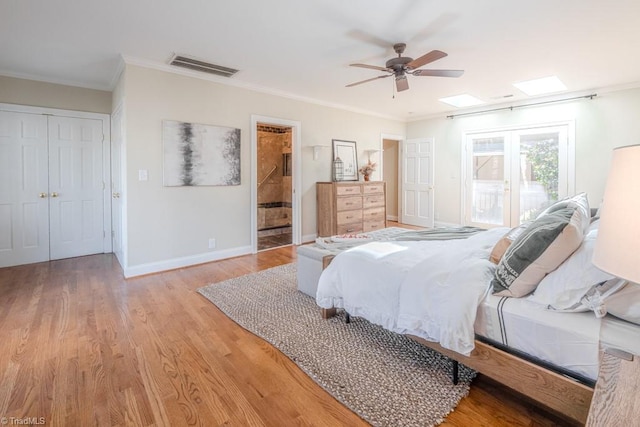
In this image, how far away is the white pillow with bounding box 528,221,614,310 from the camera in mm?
→ 1416

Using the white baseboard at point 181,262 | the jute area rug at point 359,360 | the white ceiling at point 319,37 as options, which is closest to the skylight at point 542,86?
the white ceiling at point 319,37

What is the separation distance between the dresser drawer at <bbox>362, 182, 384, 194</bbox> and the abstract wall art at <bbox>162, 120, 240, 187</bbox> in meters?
2.48

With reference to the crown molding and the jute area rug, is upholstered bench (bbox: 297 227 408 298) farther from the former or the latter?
the crown molding

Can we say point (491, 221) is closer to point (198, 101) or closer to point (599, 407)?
point (198, 101)

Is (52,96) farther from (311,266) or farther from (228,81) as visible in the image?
(311,266)

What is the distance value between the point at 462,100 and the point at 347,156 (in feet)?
7.73

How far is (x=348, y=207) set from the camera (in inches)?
224

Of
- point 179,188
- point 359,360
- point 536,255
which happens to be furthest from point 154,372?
point 179,188

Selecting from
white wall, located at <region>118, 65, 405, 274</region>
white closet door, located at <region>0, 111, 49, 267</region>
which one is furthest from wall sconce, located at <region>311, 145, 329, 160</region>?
white closet door, located at <region>0, 111, 49, 267</region>

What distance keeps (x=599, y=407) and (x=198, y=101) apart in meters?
4.58

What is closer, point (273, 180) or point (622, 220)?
point (622, 220)

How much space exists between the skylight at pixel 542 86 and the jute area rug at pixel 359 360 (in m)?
4.53

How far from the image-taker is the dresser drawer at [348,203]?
5539 millimetres

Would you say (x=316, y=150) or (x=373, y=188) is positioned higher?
(x=316, y=150)
